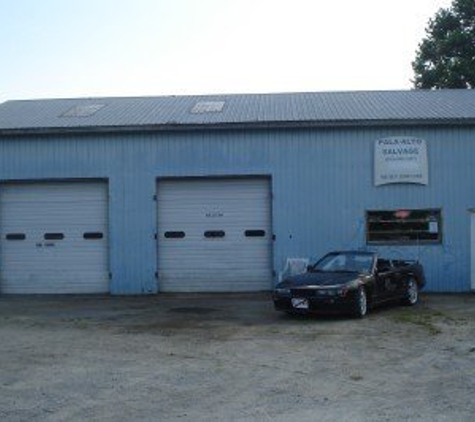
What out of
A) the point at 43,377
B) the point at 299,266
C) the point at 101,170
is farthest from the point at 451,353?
the point at 101,170

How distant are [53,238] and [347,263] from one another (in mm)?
8678

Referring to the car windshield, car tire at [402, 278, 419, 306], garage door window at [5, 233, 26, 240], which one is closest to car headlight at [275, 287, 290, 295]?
the car windshield

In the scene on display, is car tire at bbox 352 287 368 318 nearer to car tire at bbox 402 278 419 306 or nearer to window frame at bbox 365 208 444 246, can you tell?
car tire at bbox 402 278 419 306

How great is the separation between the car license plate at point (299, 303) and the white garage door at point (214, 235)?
18.5ft

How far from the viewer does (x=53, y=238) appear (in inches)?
801

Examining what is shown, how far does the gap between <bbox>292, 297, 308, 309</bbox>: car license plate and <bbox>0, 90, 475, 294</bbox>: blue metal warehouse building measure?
5.47m

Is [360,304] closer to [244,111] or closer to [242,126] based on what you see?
Result: [242,126]

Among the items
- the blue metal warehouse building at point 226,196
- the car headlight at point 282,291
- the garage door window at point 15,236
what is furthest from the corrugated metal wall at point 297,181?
the car headlight at point 282,291

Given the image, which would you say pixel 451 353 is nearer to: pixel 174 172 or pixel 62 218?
pixel 174 172

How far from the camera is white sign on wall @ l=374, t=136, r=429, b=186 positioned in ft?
63.9

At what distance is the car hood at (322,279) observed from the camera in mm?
14125

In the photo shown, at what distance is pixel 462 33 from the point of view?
141ft

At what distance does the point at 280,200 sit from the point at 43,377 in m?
11.3

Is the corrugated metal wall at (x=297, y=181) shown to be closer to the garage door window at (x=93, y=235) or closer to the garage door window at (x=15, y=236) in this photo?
the garage door window at (x=93, y=235)
